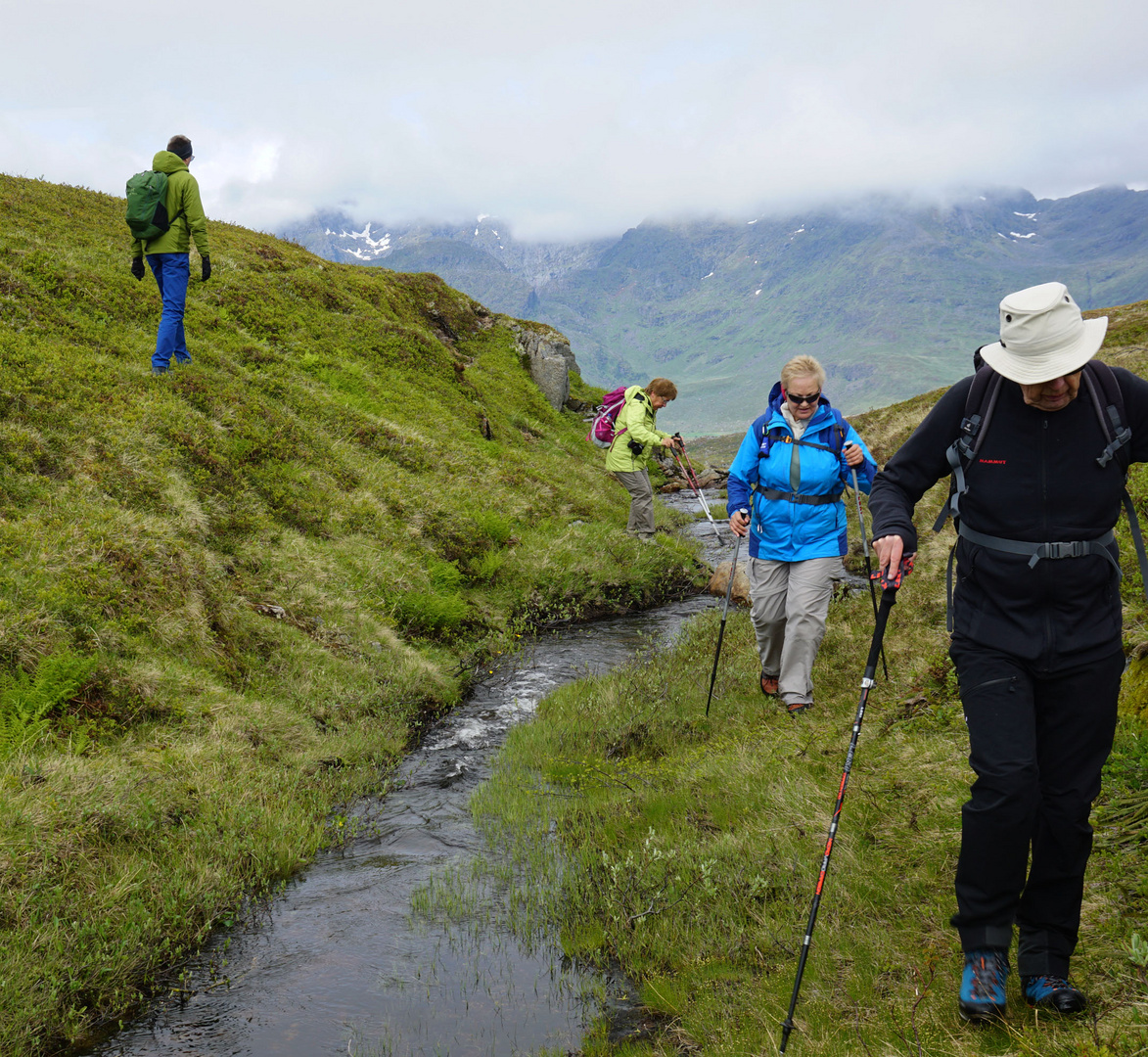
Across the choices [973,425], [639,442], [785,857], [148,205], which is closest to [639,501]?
[639,442]

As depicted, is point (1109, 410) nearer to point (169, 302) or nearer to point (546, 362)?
point (169, 302)

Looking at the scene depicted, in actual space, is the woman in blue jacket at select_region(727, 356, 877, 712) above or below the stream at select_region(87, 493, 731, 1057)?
above

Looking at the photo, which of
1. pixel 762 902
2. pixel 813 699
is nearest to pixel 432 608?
pixel 813 699

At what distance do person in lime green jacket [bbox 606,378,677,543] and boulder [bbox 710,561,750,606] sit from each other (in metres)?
1.73

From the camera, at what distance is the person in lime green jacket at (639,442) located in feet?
52.0

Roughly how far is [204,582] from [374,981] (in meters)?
5.80

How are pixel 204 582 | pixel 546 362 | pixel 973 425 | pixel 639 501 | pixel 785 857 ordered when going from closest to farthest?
pixel 973 425 → pixel 785 857 → pixel 204 582 → pixel 639 501 → pixel 546 362

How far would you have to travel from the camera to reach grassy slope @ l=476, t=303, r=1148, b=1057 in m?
3.99

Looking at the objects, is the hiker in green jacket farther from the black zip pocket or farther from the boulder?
the black zip pocket

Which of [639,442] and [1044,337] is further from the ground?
[639,442]

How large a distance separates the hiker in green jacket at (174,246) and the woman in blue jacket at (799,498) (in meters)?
10.0

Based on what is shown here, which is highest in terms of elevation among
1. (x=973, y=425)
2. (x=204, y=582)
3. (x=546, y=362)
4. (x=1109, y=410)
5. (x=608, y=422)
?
(x=546, y=362)

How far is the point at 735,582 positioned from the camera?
15219mm

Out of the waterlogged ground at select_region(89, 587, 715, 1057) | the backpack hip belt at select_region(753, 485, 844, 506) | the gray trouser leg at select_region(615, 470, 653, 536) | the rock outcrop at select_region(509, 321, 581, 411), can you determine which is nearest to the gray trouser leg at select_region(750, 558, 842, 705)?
the backpack hip belt at select_region(753, 485, 844, 506)
